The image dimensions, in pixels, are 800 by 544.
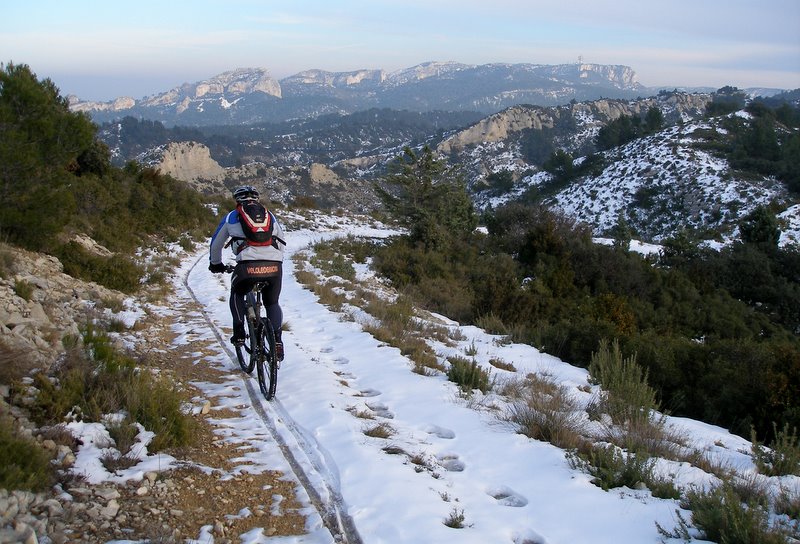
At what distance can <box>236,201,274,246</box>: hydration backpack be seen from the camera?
5.35 meters

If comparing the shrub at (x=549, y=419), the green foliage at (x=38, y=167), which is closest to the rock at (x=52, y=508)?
the shrub at (x=549, y=419)

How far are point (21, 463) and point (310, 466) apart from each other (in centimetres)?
188

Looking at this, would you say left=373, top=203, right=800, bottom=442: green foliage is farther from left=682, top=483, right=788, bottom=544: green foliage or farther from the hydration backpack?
the hydration backpack

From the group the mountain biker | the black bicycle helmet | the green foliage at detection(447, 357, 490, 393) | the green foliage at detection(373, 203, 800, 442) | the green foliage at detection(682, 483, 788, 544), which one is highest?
the black bicycle helmet

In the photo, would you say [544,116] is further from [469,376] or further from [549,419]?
[549,419]

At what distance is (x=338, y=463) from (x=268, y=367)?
1.84 m

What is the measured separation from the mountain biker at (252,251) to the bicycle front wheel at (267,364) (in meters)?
0.08

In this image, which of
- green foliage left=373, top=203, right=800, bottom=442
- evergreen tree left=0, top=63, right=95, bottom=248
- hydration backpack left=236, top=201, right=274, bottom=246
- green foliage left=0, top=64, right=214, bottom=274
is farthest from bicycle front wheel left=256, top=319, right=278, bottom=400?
evergreen tree left=0, top=63, right=95, bottom=248

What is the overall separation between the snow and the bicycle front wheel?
0.15 metres

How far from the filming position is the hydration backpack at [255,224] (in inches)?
211

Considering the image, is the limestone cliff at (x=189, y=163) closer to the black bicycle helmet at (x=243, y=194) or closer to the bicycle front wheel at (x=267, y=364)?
the black bicycle helmet at (x=243, y=194)

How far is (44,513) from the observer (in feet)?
9.49

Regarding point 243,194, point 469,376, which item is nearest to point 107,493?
point 243,194

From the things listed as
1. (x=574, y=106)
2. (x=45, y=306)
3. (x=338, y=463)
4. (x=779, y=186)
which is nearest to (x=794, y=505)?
(x=338, y=463)
